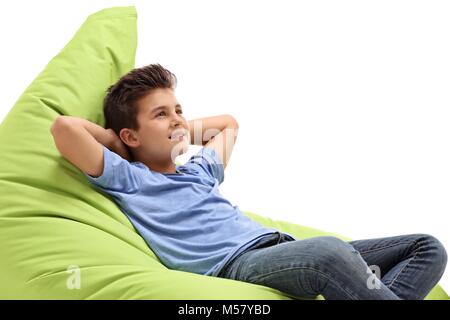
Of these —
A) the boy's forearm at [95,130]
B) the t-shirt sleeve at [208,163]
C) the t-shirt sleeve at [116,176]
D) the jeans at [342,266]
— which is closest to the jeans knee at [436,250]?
the jeans at [342,266]

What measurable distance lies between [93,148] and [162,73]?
394mm

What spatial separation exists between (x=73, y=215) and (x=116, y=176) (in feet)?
0.46

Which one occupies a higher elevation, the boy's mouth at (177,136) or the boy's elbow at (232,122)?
the boy's mouth at (177,136)

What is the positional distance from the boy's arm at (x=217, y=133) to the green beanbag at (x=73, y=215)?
0.27 metres

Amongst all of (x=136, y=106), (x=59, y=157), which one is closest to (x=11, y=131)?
(x=59, y=157)

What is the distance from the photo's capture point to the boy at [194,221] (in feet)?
5.73

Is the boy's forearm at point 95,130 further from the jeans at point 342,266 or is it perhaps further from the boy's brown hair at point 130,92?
the jeans at point 342,266

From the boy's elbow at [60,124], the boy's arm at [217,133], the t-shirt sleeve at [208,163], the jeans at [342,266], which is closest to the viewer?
the jeans at [342,266]

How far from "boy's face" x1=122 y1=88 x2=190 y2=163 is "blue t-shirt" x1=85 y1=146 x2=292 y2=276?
55 mm

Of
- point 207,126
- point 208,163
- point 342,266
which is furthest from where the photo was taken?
point 207,126

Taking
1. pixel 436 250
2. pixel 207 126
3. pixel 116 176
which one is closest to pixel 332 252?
pixel 436 250

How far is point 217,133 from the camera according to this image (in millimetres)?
2461

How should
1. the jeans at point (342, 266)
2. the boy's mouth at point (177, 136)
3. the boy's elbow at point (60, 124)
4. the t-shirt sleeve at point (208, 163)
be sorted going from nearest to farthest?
the jeans at point (342, 266)
the boy's elbow at point (60, 124)
the boy's mouth at point (177, 136)
the t-shirt sleeve at point (208, 163)

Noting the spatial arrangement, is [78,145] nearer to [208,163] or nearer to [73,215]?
[73,215]
